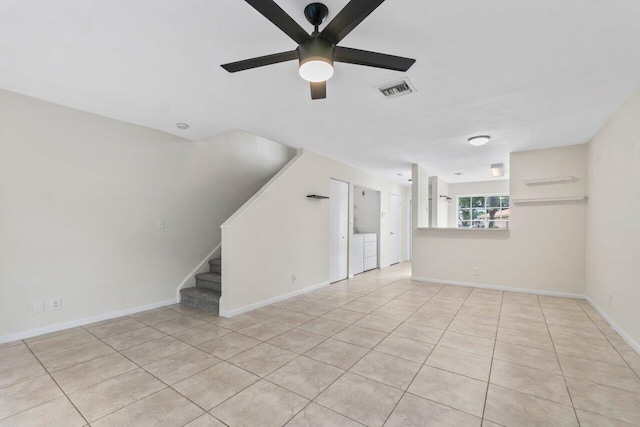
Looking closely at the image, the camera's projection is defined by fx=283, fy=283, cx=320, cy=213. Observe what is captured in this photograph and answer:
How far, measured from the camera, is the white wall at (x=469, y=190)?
8.14 metres

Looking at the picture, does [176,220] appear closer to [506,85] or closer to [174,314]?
[174,314]

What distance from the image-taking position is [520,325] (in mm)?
3332

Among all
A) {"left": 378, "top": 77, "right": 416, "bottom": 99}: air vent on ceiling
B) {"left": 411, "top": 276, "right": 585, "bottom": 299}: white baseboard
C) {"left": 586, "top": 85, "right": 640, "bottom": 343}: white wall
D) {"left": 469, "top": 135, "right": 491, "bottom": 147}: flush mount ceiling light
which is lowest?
{"left": 411, "top": 276, "right": 585, "bottom": 299}: white baseboard

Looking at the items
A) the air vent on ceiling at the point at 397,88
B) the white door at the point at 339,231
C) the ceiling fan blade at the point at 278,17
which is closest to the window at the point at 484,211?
the white door at the point at 339,231

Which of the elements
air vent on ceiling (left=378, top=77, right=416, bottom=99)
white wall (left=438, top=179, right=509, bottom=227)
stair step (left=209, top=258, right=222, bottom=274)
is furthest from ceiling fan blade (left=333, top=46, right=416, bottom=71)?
white wall (left=438, top=179, right=509, bottom=227)

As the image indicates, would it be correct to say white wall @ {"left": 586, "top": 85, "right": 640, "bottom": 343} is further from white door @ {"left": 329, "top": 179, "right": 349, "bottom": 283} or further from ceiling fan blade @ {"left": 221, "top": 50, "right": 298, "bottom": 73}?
white door @ {"left": 329, "top": 179, "right": 349, "bottom": 283}

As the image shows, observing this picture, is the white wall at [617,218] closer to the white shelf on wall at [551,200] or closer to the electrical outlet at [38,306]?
the white shelf on wall at [551,200]

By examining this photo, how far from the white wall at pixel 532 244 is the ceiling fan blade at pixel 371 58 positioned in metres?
4.29

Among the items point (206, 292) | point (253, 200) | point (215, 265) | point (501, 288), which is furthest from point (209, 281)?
point (501, 288)

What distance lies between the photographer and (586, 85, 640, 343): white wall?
8.85ft

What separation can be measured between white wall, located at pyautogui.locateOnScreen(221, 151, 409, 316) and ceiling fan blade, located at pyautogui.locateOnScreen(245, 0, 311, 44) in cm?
258

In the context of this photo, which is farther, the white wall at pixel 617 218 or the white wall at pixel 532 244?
the white wall at pixel 532 244

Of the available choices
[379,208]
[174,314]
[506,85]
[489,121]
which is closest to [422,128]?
[489,121]

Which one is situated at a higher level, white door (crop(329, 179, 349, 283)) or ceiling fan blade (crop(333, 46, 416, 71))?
ceiling fan blade (crop(333, 46, 416, 71))
